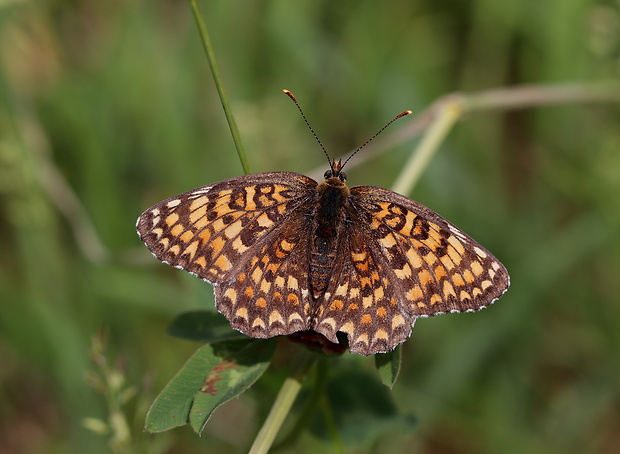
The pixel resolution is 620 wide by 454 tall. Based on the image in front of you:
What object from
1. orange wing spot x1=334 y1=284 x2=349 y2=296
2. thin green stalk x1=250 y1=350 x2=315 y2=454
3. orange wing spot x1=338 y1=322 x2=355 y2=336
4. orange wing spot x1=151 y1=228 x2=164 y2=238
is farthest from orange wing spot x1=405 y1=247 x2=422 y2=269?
orange wing spot x1=151 y1=228 x2=164 y2=238

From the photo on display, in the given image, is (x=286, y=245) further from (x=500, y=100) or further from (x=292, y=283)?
(x=500, y=100)

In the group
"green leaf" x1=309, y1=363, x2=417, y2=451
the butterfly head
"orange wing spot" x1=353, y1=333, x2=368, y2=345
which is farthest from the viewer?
"green leaf" x1=309, y1=363, x2=417, y2=451

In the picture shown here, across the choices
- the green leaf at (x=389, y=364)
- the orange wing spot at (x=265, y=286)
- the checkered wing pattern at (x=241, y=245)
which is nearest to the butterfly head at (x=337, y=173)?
the checkered wing pattern at (x=241, y=245)

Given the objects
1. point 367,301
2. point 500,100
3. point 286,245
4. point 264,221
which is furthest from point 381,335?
point 500,100

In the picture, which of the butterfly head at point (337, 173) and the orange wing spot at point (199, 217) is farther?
the butterfly head at point (337, 173)

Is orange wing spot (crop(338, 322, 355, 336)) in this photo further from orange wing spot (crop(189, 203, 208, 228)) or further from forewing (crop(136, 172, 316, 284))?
orange wing spot (crop(189, 203, 208, 228))

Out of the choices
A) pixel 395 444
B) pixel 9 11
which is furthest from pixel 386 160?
pixel 9 11

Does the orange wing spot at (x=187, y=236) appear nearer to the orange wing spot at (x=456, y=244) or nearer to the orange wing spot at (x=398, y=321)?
the orange wing spot at (x=398, y=321)

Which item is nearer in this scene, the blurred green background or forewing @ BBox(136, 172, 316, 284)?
forewing @ BBox(136, 172, 316, 284)

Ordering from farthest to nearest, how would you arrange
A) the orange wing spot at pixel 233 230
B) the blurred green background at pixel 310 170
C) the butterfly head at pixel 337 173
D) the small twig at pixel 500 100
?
the blurred green background at pixel 310 170 < the small twig at pixel 500 100 < the butterfly head at pixel 337 173 < the orange wing spot at pixel 233 230
